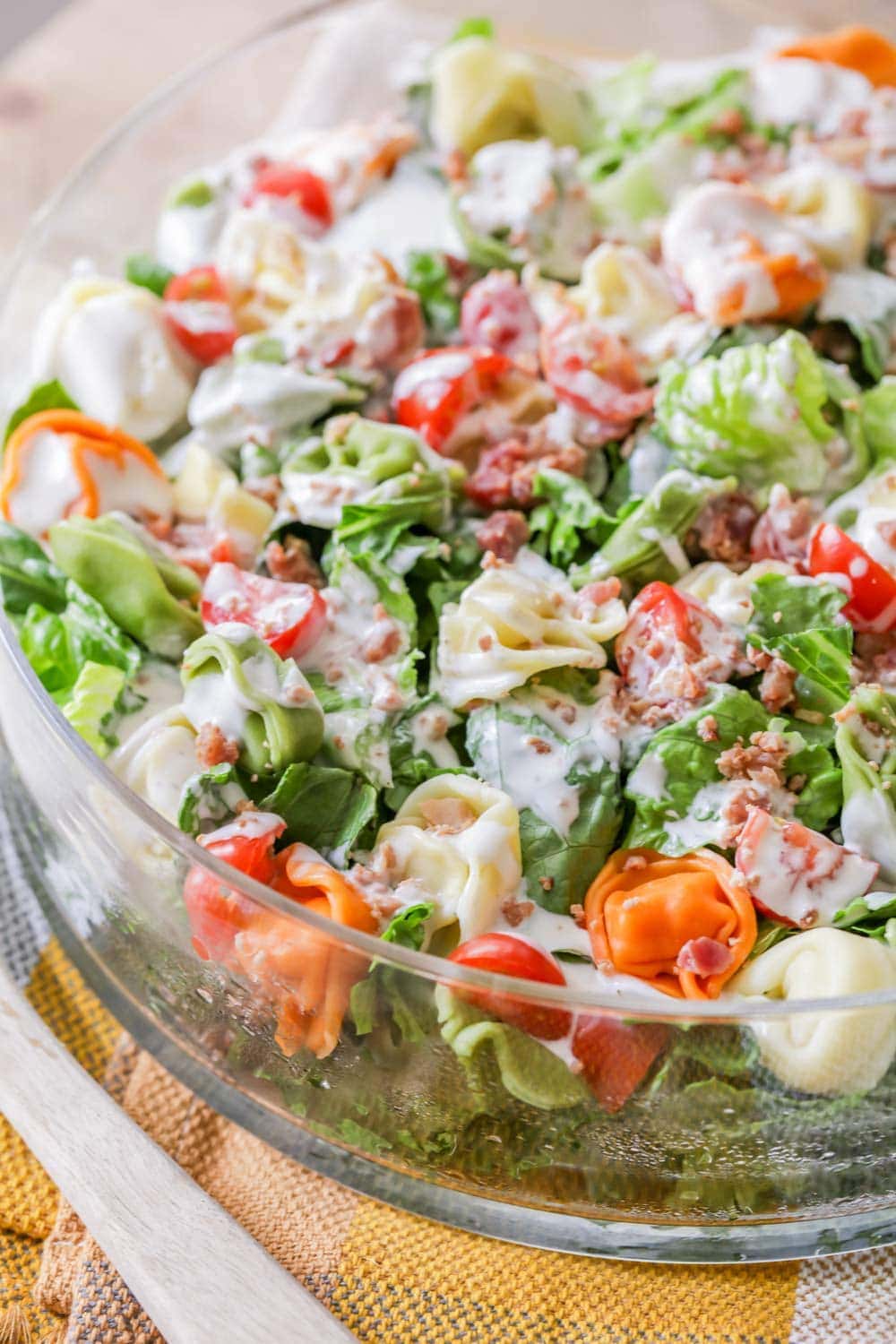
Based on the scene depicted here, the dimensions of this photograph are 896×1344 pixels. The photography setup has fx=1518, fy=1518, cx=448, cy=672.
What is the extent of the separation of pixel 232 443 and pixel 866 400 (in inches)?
35.4

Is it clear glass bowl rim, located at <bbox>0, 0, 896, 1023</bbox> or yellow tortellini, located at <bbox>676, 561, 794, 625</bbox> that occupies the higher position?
clear glass bowl rim, located at <bbox>0, 0, 896, 1023</bbox>

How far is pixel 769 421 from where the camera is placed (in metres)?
2.03

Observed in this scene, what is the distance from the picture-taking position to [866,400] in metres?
2.12

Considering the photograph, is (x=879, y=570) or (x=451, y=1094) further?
(x=879, y=570)

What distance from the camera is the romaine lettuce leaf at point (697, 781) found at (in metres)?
1.77

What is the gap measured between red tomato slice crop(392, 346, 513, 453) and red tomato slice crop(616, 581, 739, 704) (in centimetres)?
41

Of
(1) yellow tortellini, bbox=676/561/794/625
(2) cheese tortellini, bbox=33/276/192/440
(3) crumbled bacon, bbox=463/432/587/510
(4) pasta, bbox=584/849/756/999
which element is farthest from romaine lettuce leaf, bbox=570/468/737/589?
(2) cheese tortellini, bbox=33/276/192/440

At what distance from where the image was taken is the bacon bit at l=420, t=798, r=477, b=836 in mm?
1771

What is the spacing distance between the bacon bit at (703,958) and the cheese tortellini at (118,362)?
3.69ft

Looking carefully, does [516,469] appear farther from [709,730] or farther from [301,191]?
[301,191]

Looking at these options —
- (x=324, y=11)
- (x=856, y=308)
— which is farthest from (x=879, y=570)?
(x=324, y=11)

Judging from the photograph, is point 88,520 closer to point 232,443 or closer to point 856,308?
point 232,443

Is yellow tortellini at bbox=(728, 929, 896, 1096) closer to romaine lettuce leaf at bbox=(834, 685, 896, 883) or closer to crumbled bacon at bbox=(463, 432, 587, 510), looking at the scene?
romaine lettuce leaf at bbox=(834, 685, 896, 883)

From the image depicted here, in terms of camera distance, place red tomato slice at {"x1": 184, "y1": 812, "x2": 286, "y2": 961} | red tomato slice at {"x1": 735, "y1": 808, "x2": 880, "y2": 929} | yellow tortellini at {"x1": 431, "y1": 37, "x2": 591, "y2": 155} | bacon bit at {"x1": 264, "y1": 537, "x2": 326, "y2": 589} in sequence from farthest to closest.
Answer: yellow tortellini at {"x1": 431, "y1": 37, "x2": 591, "y2": 155}, bacon bit at {"x1": 264, "y1": 537, "x2": 326, "y2": 589}, red tomato slice at {"x1": 735, "y1": 808, "x2": 880, "y2": 929}, red tomato slice at {"x1": 184, "y1": 812, "x2": 286, "y2": 961}
